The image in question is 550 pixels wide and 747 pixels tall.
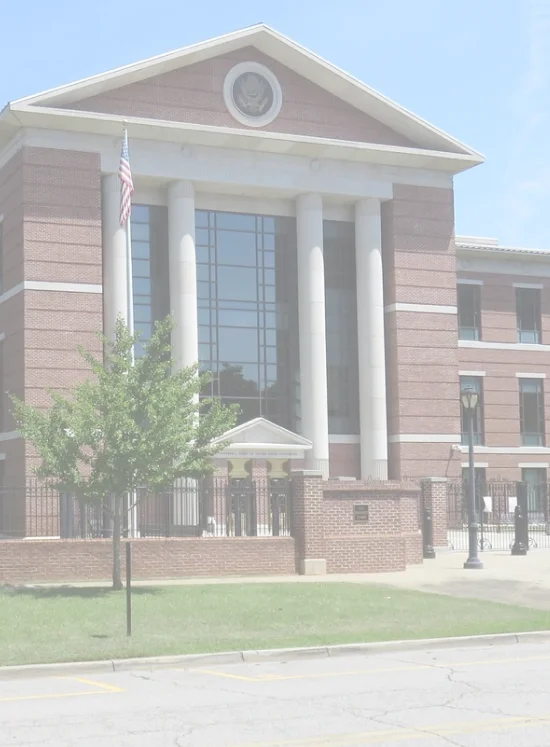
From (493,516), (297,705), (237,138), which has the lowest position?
(493,516)

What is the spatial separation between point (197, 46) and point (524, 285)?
21.5 m

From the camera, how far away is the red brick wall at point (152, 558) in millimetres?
25719

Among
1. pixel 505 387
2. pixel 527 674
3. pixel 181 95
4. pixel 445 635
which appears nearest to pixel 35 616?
pixel 445 635

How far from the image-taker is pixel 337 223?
4550 centimetres

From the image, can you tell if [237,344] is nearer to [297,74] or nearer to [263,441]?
[263,441]

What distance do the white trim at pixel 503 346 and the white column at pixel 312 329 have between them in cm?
1251

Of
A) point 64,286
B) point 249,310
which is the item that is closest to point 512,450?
point 249,310

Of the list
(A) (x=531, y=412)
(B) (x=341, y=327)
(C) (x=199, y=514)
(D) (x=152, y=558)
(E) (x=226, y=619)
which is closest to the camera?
(E) (x=226, y=619)

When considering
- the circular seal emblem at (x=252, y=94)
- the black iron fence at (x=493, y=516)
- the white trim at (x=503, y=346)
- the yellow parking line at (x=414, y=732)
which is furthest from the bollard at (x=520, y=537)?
the yellow parking line at (x=414, y=732)

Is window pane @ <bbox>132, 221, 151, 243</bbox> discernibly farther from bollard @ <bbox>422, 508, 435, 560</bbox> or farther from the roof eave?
bollard @ <bbox>422, 508, 435, 560</bbox>

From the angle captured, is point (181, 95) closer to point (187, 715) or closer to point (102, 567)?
point (102, 567)

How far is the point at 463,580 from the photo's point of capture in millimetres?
27062

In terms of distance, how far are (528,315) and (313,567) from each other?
3106 cm

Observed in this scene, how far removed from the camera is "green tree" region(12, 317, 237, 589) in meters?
23.9
